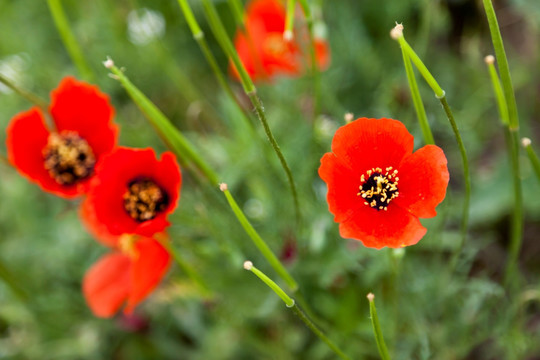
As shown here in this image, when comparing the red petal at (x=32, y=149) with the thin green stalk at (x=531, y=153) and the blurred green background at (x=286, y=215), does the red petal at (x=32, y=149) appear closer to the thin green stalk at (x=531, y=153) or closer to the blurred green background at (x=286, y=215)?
the blurred green background at (x=286, y=215)

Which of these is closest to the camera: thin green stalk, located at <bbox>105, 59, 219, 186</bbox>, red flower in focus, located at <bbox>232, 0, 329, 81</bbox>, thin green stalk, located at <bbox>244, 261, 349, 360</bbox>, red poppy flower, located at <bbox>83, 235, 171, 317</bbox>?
thin green stalk, located at <bbox>244, 261, 349, 360</bbox>

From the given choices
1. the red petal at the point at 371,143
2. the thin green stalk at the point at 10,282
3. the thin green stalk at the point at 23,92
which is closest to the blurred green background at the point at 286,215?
the thin green stalk at the point at 10,282

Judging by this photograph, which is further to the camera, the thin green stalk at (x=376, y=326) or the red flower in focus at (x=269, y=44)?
the red flower in focus at (x=269, y=44)

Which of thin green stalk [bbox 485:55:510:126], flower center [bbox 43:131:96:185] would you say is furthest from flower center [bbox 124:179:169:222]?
thin green stalk [bbox 485:55:510:126]

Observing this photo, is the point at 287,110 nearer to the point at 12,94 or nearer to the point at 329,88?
the point at 329,88

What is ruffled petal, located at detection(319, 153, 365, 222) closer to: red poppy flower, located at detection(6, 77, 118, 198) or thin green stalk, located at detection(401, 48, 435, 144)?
thin green stalk, located at detection(401, 48, 435, 144)

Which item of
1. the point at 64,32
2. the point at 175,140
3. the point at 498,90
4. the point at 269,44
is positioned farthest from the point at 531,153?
the point at 269,44

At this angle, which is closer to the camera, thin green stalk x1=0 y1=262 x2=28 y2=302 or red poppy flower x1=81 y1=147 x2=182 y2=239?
red poppy flower x1=81 y1=147 x2=182 y2=239

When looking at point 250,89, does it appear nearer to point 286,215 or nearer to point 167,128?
point 167,128
